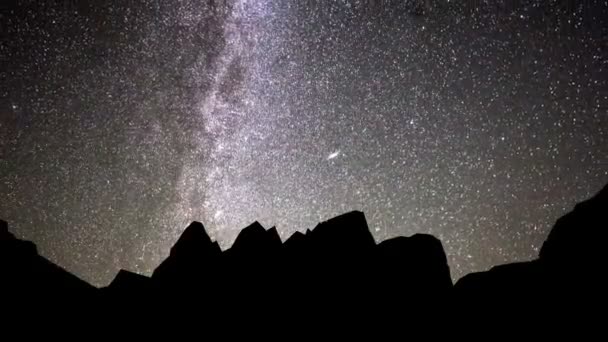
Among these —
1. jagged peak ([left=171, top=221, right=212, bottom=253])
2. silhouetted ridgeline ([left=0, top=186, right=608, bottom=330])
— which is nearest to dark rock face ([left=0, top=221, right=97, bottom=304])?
silhouetted ridgeline ([left=0, top=186, right=608, bottom=330])

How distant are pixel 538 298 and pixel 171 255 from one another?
10.3 meters

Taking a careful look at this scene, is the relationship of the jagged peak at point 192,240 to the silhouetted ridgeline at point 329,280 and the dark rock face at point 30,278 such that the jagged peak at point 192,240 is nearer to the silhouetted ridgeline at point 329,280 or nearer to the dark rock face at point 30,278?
the silhouetted ridgeline at point 329,280

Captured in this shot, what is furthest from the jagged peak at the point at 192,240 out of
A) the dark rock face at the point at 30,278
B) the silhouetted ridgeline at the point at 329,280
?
the dark rock face at the point at 30,278

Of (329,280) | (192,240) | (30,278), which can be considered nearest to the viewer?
(329,280)

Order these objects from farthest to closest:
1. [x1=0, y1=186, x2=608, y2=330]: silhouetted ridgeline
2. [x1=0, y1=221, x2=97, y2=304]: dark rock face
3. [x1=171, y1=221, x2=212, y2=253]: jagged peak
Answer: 1. [x1=171, y1=221, x2=212, y2=253]: jagged peak
2. [x1=0, y1=221, x2=97, y2=304]: dark rock face
3. [x1=0, y1=186, x2=608, y2=330]: silhouetted ridgeline

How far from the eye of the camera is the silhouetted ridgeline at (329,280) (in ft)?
32.3

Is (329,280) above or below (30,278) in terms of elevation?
above

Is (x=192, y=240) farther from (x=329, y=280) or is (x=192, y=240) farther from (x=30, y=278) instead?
(x=30, y=278)

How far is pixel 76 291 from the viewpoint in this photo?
11617mm

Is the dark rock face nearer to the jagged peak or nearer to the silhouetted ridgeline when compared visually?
the silhouetted ridgeline

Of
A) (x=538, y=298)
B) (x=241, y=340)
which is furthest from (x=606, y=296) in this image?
(x=241, y=340)

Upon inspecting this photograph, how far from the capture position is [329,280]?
443 inches

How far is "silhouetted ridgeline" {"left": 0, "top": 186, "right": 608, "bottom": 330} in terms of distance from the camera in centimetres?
984

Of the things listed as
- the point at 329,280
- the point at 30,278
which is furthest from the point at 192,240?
the point at 30,278
